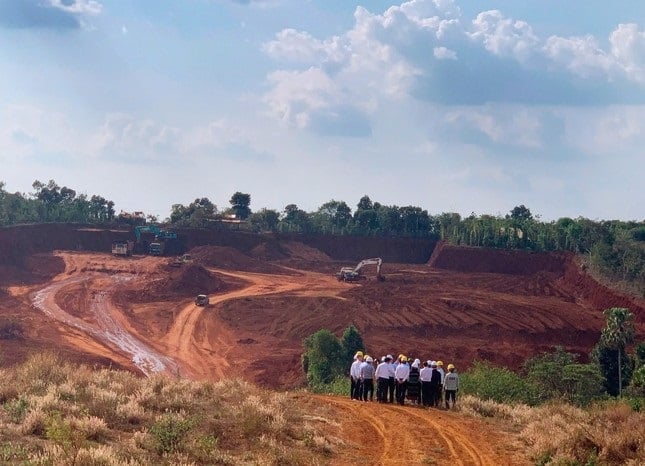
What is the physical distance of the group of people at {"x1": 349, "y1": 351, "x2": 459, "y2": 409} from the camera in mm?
17594

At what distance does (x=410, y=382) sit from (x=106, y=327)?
2521cm

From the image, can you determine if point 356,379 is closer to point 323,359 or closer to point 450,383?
point 450,383

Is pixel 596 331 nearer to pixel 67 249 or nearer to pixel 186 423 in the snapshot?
pixel 186 423

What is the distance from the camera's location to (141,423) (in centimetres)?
1220

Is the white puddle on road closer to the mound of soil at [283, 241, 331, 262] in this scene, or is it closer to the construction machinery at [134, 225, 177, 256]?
the construction machinery at [134, 225, 177, 256]

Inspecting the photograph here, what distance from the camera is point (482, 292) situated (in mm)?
53969

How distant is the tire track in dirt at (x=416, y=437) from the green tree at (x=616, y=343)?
777 inches

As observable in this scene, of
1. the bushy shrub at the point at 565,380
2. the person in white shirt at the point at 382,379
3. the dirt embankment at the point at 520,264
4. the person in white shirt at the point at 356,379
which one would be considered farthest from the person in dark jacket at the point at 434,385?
the dirt embankment at the point at 520,264

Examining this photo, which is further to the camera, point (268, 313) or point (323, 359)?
point (268, 313)

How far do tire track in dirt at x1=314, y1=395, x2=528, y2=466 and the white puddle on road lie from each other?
15.7 meters

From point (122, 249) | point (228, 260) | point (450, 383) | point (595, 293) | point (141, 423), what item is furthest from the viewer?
point (228, 260)

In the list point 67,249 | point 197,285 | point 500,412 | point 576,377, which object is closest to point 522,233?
point 197,285

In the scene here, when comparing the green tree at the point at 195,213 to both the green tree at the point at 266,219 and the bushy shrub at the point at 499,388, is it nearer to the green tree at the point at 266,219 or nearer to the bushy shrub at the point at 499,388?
the green tree at the point at 266,219

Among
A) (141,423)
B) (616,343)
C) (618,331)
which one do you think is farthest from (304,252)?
(141,423)
